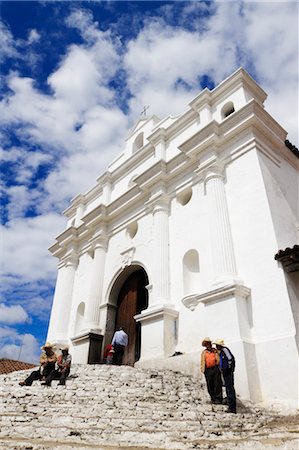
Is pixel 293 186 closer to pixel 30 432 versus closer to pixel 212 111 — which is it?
pixel 212 111

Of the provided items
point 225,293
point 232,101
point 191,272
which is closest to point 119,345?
point 191,272

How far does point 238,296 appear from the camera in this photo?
345 inches

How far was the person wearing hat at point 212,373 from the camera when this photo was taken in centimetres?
685

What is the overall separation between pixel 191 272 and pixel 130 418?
635 cm

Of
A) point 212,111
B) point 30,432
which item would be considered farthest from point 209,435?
point 212,111

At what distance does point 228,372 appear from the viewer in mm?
6773

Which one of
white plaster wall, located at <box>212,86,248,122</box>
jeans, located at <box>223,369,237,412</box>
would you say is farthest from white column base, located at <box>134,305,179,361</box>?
white plaster wall, located at <box>212,86,248,122</box>

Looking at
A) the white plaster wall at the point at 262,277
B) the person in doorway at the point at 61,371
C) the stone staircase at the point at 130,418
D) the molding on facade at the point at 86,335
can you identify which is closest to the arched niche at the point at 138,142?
the white plaster wall at the point at 262,277

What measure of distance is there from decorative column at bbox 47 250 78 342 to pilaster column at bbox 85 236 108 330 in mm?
1901

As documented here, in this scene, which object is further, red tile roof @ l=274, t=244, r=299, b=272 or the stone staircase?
red tile roof @ l=274, t=244, r=299, b=272

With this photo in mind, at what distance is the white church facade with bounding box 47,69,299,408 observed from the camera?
8273 millimetres

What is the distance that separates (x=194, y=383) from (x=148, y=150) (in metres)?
10.1

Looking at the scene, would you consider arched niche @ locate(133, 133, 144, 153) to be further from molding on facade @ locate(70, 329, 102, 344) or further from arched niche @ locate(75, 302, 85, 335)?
molding on facade @ locate(70, 329, 102, 344)

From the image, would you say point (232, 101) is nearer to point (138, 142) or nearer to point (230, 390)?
point (138, 142)
